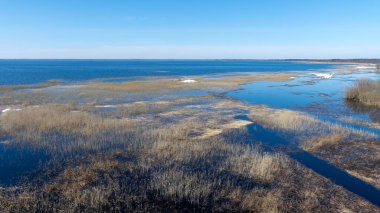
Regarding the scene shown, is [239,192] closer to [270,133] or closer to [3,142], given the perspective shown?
[270,133]

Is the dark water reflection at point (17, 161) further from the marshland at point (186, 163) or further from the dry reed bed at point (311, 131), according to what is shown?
the dry reed bed at point (311, 131)

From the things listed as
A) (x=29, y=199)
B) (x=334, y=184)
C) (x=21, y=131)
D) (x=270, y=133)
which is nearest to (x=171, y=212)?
(x=29, y=199)

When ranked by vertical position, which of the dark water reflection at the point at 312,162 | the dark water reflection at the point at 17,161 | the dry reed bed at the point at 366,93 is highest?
the dry reed bed at the point at 366,93

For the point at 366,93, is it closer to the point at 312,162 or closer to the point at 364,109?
the point at 364,109

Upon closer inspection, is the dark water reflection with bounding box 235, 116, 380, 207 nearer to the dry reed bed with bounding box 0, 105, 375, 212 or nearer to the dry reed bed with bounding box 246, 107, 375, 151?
the dry reed bed with bounding box 0, 105, 375, 212

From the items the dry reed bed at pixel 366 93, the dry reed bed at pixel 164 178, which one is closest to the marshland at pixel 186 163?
the dry reed bed at pixel 164 178

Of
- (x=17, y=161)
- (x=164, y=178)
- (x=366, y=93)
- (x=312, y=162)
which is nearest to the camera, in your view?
(x=164, y=178)

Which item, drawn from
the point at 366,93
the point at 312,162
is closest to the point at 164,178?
the point at 312,162

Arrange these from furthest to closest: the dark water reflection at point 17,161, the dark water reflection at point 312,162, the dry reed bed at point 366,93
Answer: the dry reed bed at point 366,93
the dark water reflection at point 17,161
the dark water reflection at point 312,162

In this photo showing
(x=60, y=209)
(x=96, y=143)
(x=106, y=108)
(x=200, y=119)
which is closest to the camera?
(x=60, y=209)
